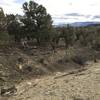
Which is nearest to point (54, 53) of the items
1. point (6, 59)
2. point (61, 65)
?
point (61, 65)

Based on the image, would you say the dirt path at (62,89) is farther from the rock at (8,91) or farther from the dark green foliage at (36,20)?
the dark green foliage at (36,20)

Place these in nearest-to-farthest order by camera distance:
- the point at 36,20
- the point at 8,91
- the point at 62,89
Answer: the point at 8,91
the point at 62,89
the point at 36,20

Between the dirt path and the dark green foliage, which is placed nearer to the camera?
the dirt path

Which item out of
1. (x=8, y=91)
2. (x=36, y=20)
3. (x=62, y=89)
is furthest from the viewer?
(x=36, y=20)

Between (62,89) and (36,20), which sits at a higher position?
(36,20)

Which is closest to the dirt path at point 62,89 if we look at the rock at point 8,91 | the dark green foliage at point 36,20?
the rock at point 8,91

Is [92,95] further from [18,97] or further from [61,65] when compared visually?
[61,65]

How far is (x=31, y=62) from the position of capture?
36062mm

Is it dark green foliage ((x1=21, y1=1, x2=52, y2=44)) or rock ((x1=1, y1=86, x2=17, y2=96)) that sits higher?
dark green foliage ((x1=21, y1=1, x2=52, y2=44))

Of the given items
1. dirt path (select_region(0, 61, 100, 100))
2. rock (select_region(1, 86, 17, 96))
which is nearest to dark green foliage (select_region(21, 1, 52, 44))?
dirt path (select_region(0, 61, 100, 100))

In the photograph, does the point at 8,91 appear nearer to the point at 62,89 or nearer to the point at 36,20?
the point at 62,89

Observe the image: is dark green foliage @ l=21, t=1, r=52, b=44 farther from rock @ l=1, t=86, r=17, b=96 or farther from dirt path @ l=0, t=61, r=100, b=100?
rock @ l=1, t=86, r=17, b=96

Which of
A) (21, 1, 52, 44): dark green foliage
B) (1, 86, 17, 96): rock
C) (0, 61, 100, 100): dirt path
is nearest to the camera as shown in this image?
(0, 61, 100, 100): dirt path

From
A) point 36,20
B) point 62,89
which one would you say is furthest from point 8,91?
point 36,20
